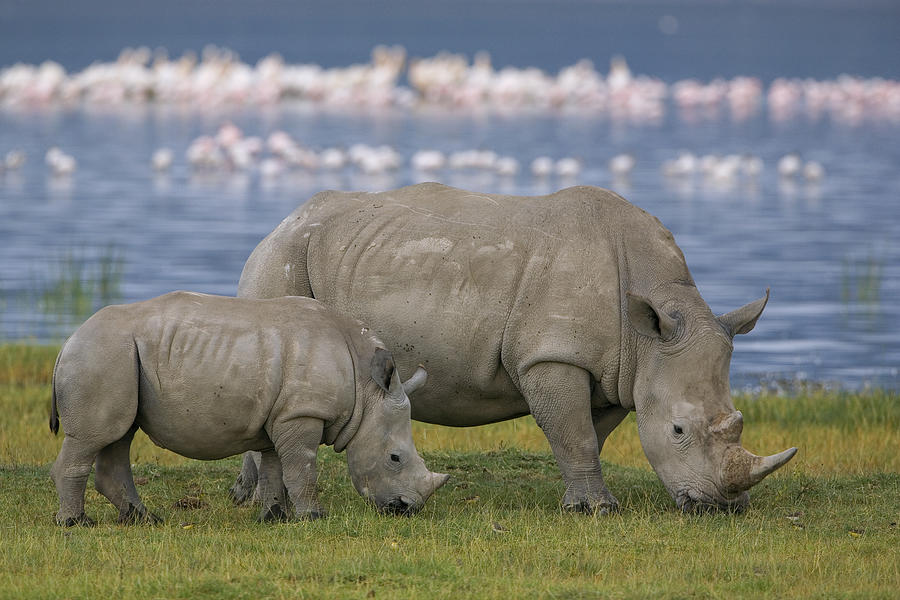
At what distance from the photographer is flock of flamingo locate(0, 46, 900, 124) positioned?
6644cm

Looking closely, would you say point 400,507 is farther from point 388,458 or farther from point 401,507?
point 388,458

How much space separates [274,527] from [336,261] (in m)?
2.27

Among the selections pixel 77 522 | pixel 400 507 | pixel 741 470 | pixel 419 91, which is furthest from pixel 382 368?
pixel 419 91

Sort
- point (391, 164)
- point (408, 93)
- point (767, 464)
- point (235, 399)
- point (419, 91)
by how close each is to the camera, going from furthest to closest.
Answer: point (419, 91) → point (408, 93) → point (391, 164) → point (767, 464) → point (235, 399)

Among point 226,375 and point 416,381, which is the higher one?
point 226,375

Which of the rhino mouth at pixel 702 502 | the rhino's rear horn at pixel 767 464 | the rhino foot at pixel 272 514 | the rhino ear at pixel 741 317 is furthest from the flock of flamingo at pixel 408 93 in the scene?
the rhino foot at pixel 272 514

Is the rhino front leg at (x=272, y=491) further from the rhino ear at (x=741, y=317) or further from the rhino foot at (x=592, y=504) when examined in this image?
the rhino ear at (x=741, y=317)

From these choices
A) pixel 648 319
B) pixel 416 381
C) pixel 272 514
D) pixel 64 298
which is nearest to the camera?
pixel 272 514

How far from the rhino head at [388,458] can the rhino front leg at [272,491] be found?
0.46 meters

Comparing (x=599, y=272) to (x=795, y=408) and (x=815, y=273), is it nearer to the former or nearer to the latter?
(x=795, y=408)

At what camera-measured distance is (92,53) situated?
107250 mm

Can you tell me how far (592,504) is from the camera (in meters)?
10.3

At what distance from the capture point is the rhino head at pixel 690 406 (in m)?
9.95

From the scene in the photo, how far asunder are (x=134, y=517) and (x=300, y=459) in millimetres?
1109
